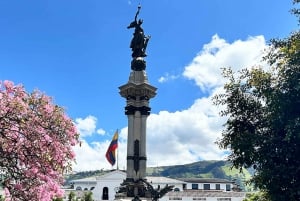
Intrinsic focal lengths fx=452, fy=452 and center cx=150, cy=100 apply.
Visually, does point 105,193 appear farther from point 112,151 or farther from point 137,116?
point 137,116

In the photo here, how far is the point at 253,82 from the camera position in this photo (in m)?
15.3

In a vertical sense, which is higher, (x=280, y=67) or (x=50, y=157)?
(x=280, y=67)

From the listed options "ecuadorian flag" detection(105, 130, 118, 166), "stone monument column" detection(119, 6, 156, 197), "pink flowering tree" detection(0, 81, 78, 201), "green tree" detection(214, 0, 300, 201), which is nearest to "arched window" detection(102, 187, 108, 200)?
"ecuadorian flag" detection(105, 130, 118, 166)

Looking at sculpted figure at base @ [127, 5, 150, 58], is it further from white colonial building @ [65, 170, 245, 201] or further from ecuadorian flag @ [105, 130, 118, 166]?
white colonial building @ [65, 170, 245, 201]

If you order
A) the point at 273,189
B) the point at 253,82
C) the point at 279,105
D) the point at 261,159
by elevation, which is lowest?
the point at 273,189

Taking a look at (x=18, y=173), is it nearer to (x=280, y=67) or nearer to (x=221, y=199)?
(x=280, y=67)

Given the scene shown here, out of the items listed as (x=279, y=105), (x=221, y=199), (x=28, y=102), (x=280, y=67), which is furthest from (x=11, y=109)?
(x=221, y=199)

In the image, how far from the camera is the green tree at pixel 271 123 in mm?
13438

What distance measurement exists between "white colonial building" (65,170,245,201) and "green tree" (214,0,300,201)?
33.6 metres

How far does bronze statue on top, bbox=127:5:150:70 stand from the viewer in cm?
2314

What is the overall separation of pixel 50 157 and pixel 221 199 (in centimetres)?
5732

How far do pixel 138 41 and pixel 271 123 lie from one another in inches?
433

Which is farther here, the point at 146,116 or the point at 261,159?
the point at 146,116

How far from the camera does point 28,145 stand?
355 inches
